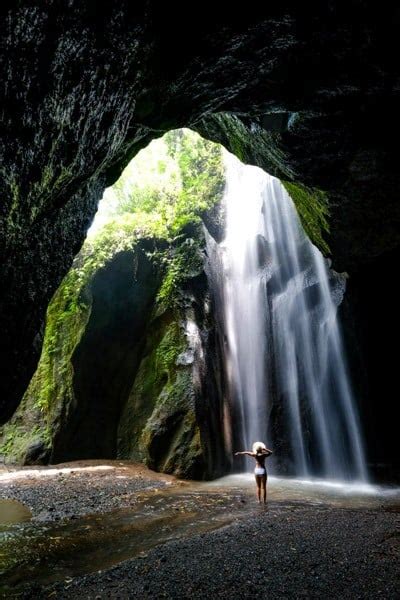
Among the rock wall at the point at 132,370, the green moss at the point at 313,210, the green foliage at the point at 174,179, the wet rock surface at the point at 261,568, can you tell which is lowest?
the wet rock surface at the point at 261,568

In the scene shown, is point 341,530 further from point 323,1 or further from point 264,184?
point 264,184

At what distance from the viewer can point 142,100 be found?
4895 mm

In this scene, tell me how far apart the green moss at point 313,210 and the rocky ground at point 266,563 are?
21.7 ft

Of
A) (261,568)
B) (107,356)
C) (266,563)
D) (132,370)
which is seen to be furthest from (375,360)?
(261,568)

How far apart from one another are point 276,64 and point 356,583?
6304 millimetres

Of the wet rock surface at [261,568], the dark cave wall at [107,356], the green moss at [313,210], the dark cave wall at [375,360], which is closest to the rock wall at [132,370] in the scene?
the dark cave wall at [107,356]

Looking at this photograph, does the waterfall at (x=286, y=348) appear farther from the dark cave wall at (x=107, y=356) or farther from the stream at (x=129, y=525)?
the stream at (x=129, y=525)

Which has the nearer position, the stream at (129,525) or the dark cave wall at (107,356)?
the stream at (129,525)

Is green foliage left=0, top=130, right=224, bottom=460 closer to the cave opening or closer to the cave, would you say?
the cave opening

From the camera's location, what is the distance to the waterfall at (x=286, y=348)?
1249 cm

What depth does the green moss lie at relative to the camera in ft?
30.0

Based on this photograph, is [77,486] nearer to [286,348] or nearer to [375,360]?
[286,348]

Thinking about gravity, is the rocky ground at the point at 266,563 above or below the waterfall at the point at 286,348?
below

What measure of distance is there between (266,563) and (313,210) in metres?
8.34
